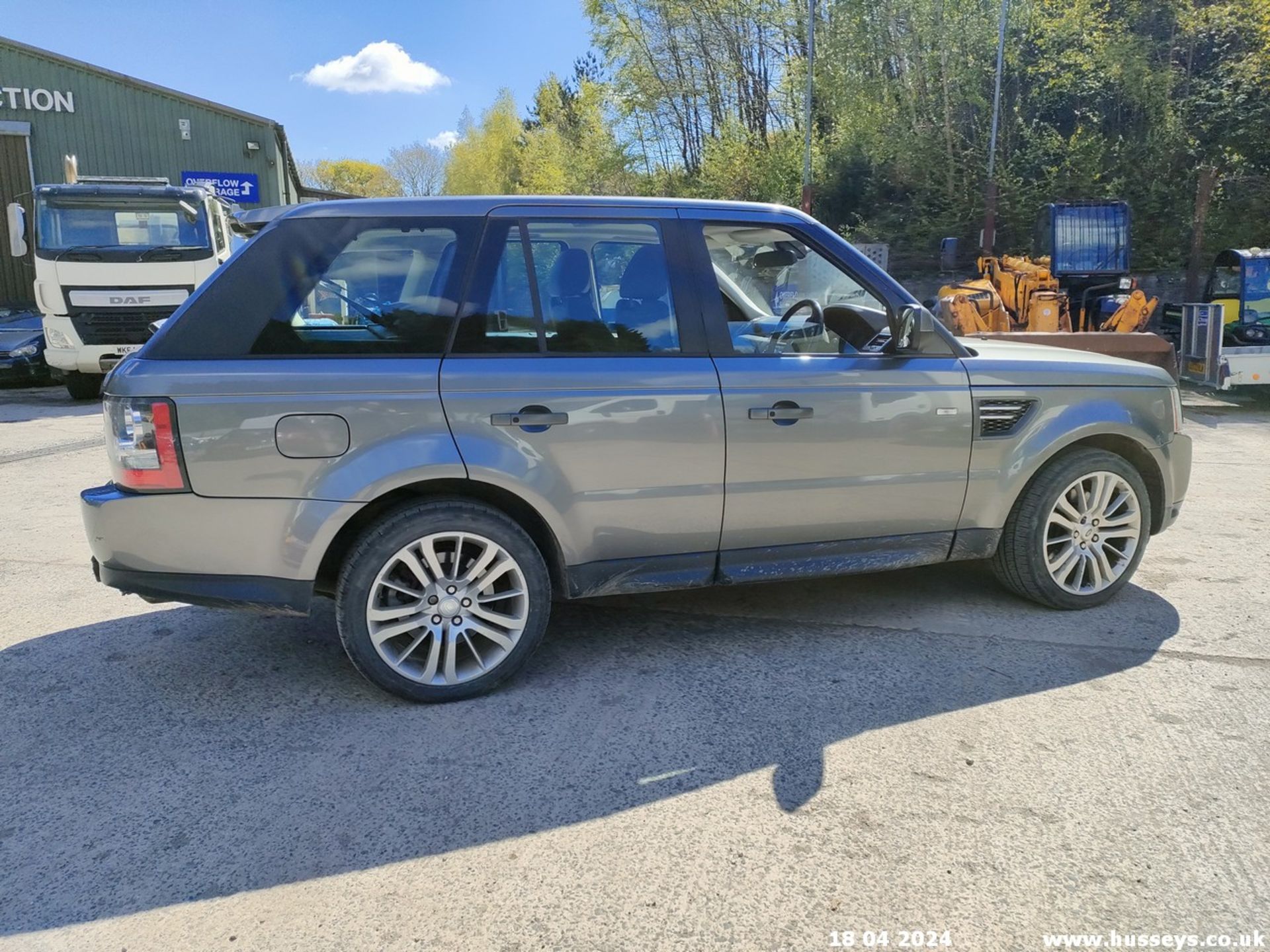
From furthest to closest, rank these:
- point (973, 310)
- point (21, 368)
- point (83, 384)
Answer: point (21, 368) → point (83, 384) → point (973, 310)

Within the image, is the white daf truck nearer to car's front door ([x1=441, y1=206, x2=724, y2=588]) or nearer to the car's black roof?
the car's black roof

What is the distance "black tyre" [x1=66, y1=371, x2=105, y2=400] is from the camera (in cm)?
1223

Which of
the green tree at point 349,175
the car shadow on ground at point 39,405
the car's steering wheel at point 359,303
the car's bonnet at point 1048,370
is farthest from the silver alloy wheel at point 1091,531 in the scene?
the green tree at point 349,175

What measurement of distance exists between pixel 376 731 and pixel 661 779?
41.7 inches

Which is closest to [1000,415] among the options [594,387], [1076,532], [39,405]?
[1076,532]

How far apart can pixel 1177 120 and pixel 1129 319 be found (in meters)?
9.71

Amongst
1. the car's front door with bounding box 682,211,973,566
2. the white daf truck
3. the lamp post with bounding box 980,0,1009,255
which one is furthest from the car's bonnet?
the lamp post with bounding box 980,0,1009,255

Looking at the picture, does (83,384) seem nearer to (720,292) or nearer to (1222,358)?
(720,292)

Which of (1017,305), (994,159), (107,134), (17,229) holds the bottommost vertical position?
(1017,305)

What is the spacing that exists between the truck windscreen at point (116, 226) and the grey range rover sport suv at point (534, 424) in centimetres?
995

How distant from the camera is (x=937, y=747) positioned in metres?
3.07

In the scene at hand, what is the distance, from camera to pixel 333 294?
132 inches

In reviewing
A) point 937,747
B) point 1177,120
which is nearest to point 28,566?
point 937,747

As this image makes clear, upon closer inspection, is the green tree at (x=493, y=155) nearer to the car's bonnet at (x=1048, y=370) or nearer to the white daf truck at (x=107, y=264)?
the white daf truck at (x=107, y=264)
